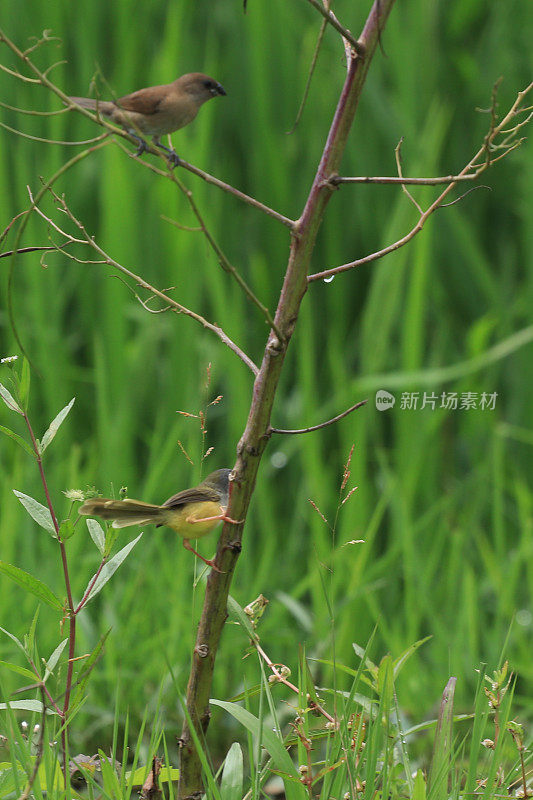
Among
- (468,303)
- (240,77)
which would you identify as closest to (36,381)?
(240,77)

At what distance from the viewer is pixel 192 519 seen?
36.8 inches

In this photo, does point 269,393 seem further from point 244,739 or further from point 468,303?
point 468,303

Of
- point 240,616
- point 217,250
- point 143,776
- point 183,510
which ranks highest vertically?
point 217,250

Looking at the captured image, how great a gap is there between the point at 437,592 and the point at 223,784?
122cm

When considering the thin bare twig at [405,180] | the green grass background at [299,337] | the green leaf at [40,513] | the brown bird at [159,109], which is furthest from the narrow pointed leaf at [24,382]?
the green grass background at [299,337]

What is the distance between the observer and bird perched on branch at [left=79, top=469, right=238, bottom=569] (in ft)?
Answer: 2.71

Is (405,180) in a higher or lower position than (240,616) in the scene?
higher

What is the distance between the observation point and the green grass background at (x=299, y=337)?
1.97m

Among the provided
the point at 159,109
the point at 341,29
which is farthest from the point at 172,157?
the point at 341,29

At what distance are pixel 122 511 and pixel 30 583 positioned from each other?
0.13 m

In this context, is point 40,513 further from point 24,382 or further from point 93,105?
point 93,105

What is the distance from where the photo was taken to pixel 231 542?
891 millimetres

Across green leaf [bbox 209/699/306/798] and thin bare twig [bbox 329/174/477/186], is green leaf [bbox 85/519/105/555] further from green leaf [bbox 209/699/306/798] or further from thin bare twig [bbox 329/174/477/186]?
thin bare twig [bbox 329/174/477/186]

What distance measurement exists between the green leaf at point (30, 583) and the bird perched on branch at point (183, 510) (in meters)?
0.11
